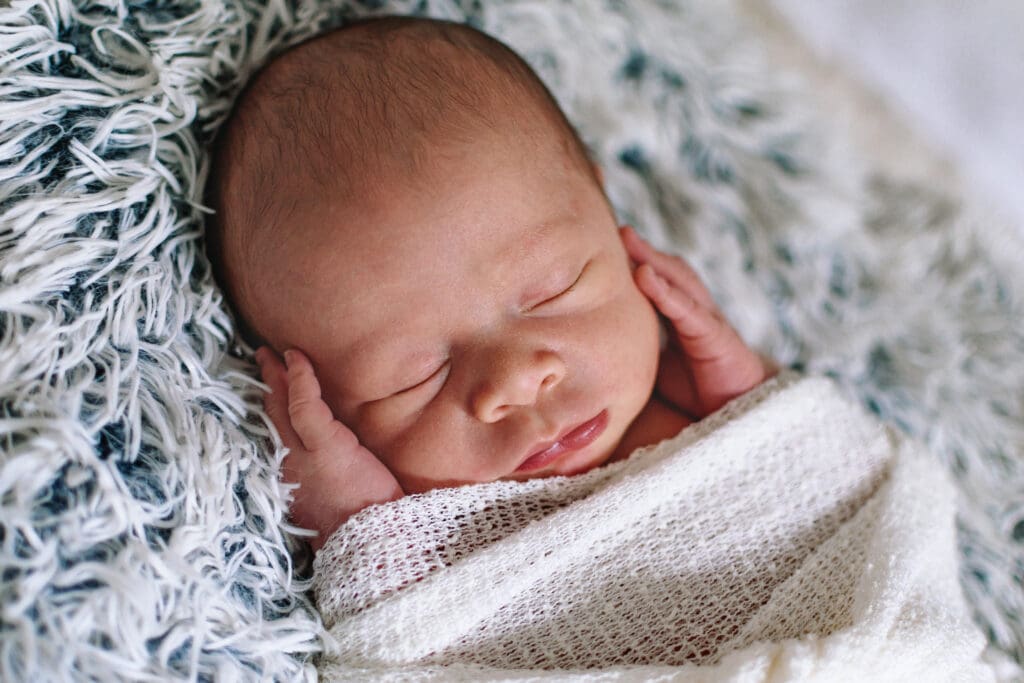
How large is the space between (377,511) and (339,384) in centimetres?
16

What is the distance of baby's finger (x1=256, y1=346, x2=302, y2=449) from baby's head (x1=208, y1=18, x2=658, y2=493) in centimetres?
3

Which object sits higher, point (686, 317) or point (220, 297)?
point (686, 317)

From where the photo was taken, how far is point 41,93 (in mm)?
978

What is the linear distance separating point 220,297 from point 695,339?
613 millimetres

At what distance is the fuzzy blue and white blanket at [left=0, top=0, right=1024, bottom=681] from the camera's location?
2.51 ft

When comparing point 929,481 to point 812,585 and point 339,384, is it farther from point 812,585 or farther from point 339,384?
point 339,384

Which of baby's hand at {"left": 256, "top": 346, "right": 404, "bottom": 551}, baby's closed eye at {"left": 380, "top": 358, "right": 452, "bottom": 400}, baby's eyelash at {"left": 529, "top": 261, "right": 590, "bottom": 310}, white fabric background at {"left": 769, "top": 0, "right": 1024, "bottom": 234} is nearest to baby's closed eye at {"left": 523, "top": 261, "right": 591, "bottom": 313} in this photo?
baby's eyelash at {"left": 529, "top": 261, "right": 590, "bottom": 310}

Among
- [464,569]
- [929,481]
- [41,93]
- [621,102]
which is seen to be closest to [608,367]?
[464,569]

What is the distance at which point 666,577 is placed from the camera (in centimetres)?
96

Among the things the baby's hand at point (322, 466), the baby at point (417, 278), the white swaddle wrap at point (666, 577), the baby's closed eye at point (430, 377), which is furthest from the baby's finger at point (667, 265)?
the baby's hand at point (322, 466)

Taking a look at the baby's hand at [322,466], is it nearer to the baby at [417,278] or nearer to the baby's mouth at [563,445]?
the baby at [417,278]

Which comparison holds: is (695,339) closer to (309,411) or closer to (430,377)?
(430,377)

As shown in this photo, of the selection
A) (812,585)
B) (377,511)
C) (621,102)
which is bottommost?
(377,511)

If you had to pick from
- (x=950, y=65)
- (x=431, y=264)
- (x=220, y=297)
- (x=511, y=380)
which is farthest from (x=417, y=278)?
(x=950, y=65)
